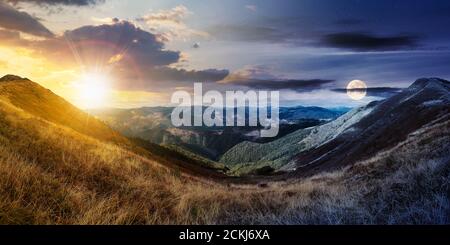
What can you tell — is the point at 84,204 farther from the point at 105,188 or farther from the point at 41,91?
the point at 41,91

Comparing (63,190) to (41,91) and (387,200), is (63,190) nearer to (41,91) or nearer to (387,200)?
(387,200)

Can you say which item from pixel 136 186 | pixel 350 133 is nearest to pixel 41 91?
pixel 136 186

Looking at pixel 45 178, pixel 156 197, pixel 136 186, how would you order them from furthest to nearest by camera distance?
pixel 136 186 < pixel 156 197 < pixel 45 178

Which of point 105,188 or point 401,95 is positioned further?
point 401,95

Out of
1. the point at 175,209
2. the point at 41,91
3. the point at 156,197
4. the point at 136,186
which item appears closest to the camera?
the point at 175,209

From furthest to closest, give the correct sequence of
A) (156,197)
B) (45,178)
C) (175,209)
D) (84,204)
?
(156,197), (175,209), (45,178), (84,204)

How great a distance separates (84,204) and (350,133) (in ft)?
283

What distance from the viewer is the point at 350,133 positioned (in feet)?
285

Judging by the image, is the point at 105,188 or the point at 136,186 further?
the point at 136,186

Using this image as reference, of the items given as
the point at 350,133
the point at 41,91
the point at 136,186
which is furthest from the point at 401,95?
the point at 136,186
